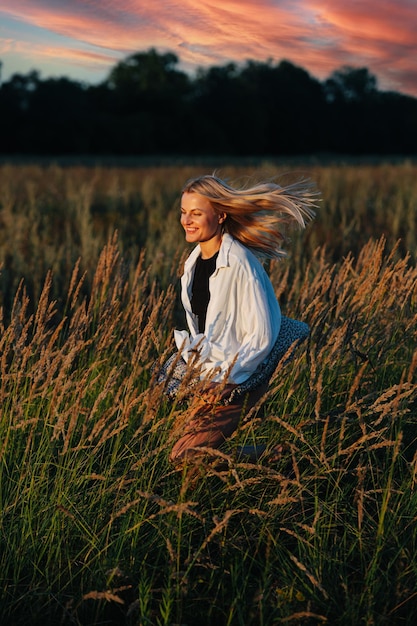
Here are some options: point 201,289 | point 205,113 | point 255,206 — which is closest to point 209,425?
point 201,289

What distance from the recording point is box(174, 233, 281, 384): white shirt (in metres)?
2.72

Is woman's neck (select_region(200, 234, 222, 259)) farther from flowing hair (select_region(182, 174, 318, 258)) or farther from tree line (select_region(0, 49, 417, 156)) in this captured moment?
tree line (select_region(0, 49, 417, 156))

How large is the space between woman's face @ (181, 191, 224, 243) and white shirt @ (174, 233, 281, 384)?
127 millimetres

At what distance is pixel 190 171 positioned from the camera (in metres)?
17.9

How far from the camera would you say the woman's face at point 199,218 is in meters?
2.94

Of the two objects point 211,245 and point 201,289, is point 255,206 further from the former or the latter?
point 201,289

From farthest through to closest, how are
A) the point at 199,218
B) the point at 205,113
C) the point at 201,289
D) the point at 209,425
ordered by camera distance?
1. the point at 205,113
2. the point at 201,289
3. the point at 199,218
4. the point at 209,425

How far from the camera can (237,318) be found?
9.19 ft

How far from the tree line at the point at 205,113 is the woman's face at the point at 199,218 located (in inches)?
2001

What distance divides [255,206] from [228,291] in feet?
1.32

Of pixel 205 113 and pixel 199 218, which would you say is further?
pixel 205 113

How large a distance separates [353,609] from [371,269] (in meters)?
2.32

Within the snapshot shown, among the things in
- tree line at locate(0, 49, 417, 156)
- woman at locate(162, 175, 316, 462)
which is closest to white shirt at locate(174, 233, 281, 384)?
woman at locate(162, 175, 316, 462)

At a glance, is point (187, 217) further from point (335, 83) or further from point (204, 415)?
point (335, 83)
